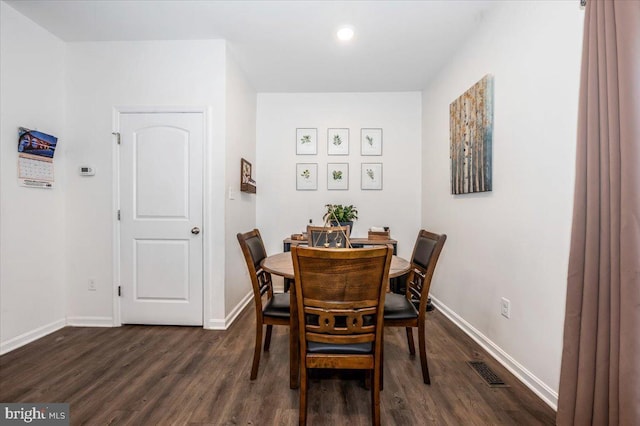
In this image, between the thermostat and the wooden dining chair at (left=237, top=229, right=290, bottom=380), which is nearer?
the wooden dining chair at (left=237, top=229, right=290, bottom=380)

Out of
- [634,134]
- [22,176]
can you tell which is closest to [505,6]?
[634,134]

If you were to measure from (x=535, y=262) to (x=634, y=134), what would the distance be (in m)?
0.95

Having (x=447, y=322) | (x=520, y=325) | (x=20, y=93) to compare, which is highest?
(x=20, y=93)

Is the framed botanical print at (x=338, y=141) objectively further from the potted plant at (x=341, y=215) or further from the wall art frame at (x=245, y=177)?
the wall art frame at (x=245, y=177)

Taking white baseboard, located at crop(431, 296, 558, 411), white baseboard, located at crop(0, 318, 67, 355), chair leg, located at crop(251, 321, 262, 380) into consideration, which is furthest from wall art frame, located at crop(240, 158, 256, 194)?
white baseboard, located at crop(431, 296, 558, 411)

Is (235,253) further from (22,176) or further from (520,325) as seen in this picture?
(520,325)

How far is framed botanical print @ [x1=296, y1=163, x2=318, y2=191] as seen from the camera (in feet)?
12.6

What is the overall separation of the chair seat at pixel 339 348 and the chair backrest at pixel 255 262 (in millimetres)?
544

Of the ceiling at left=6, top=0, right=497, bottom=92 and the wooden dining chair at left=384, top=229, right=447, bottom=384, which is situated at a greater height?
the ceiling at left=6, top=0, right=497, bottom=92

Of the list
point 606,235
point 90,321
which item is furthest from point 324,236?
point 90,321

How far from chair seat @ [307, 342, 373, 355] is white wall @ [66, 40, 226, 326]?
1535 millimetres

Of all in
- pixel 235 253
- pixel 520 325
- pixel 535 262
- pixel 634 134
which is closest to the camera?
pixel 634 134

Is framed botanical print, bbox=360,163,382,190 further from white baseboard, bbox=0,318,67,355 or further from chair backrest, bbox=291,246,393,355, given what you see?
white baseboard, bbox=0,318,67,355

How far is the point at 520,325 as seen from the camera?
1.84m
